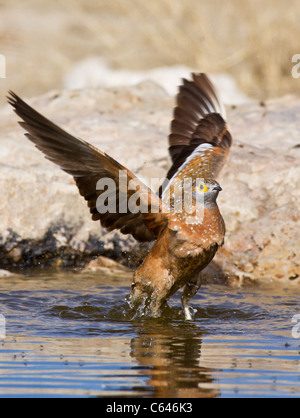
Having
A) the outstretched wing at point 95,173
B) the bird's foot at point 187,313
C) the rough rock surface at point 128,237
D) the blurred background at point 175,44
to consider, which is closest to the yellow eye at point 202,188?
the outstretched wing at point 95,173

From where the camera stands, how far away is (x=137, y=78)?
12.0 m

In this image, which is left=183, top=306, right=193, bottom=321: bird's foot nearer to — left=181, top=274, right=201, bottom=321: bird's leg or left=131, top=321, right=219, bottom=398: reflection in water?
left=181, top=274, right=201, bottom=321: bird's leg

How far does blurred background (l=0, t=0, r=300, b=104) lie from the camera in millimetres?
12094

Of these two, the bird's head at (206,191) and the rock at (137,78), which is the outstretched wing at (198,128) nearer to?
the bird's head at (206,191)

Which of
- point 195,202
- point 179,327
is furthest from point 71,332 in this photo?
point 195,202

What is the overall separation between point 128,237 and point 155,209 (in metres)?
1.74

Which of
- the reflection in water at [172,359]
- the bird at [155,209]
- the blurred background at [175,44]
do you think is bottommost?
the reflection in water at [172,359]

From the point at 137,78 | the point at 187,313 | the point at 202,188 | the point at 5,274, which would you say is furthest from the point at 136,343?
the point at 137,78

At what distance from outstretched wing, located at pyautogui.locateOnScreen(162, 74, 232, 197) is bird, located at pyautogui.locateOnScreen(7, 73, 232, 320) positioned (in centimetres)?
9

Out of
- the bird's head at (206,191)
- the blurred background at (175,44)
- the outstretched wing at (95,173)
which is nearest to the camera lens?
the outstretched wing at (95,173)

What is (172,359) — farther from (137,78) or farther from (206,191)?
(137,78)

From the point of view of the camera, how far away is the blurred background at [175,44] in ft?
39.7

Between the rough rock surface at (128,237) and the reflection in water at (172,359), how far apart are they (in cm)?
168

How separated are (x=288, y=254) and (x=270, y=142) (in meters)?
1.47
